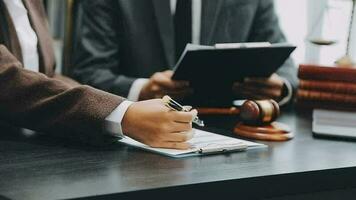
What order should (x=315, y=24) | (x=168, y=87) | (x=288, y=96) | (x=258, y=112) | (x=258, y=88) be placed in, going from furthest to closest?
1. (x=315, y=24)
2. (x=288, y=96)
3. (x=258, y=88)
4. (x=168, y=87)
5. (x=258, y=112)

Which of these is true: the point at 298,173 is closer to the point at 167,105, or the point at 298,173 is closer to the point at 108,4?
the point at 167,105

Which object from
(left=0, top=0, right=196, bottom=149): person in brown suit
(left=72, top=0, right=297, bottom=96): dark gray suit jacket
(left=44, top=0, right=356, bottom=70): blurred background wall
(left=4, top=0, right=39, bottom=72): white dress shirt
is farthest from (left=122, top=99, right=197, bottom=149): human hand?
(left=44, top=0, right=356, bottom=70): blurred background wall

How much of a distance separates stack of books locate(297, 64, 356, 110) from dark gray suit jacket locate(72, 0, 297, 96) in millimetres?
220

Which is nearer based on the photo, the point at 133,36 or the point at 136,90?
the point at 136,90

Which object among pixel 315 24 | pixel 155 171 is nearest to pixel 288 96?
pixel 315 24

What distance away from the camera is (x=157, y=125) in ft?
3.62

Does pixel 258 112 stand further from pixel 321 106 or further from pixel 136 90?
pixel 136 90

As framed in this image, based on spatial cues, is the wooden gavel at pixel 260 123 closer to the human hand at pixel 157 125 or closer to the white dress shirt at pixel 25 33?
the human hand at pixel 157 125

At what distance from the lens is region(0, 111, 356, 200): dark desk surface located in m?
0.86

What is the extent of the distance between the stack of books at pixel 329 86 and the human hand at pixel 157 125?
57 cm

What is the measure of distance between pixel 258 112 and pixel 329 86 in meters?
A: 0.37

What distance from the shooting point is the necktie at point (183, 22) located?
6.08ft

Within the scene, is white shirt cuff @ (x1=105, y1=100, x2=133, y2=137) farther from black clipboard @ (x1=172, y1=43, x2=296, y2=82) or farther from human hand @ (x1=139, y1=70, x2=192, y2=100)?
human hand @ (x1=139, y1=70, x2=192, y2=100)

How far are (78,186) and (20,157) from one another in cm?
20
